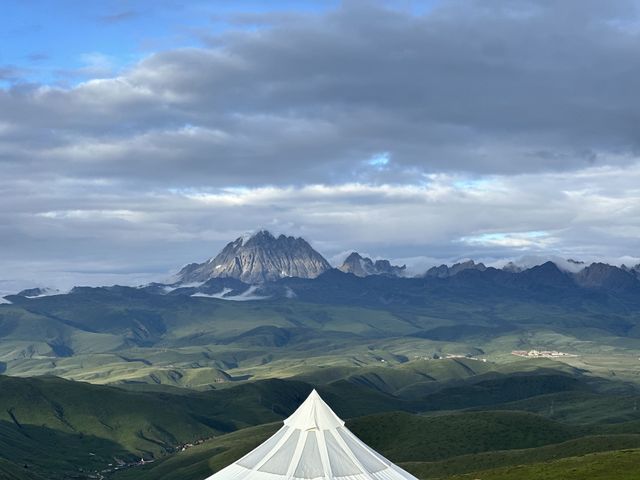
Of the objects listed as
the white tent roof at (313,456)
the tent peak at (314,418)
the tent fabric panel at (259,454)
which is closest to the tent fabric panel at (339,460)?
the white tent roof at (313,456)

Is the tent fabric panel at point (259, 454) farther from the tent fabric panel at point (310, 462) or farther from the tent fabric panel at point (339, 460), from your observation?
the tent fabric panel at point (339, 460)

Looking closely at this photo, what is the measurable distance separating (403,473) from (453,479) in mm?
101815

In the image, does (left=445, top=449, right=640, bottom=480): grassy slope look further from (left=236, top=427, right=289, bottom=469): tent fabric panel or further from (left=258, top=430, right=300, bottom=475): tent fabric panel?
(left=258, top=430, right=300, bottom=475): tent fabric panel

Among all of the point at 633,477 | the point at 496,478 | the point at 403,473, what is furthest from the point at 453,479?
the point at 403,473

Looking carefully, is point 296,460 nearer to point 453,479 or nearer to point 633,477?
A: point 633,477

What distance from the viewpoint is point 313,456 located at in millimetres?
77562

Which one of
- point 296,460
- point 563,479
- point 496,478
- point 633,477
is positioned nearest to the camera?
point 296,460

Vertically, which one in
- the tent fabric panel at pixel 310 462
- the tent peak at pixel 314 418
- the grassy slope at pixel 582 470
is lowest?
the grassy slope at pixel 582 470

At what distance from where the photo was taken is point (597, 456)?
176000 millimetres

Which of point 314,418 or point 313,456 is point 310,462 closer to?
point 313,456

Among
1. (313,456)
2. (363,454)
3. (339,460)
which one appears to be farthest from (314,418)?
(363,454)

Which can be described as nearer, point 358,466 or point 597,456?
point 358,466

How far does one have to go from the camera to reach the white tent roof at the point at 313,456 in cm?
7650

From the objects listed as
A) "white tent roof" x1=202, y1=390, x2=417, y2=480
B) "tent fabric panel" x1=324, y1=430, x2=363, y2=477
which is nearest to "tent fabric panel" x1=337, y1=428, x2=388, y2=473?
"white tent roof" x1=202, y1=390, x2=417, y2=480
